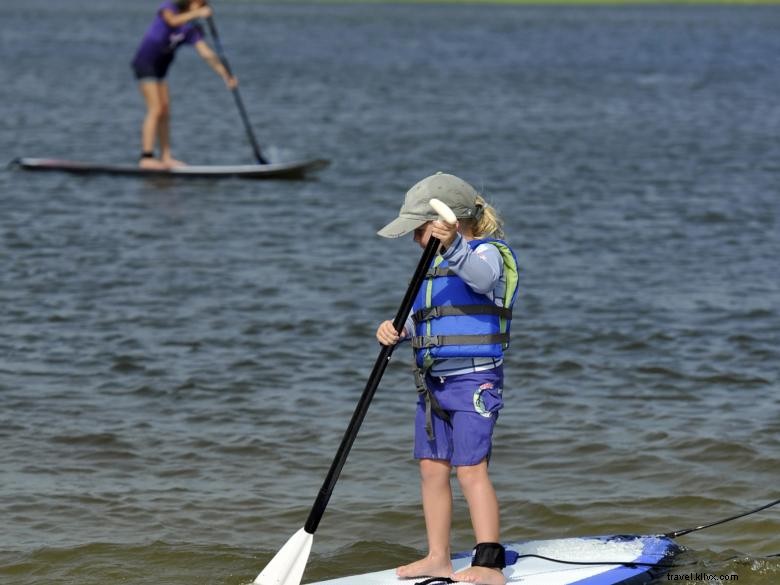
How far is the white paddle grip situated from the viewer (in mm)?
4949

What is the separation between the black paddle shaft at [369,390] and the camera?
5.14 m

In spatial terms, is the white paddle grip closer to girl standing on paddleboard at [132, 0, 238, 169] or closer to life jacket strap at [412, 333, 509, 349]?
life jacket strap at [412, 333, 509, 349]

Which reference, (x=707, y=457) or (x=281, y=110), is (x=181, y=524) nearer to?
(x=707, y=457)

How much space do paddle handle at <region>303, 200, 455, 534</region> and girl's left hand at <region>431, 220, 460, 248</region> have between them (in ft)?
0.12

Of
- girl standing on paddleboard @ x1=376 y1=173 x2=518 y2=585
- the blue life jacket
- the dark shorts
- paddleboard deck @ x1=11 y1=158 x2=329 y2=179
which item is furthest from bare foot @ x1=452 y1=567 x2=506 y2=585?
paddleboard deck @ x1=11 y1=158 x2=329 y2=179

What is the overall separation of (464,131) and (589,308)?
13.3 m

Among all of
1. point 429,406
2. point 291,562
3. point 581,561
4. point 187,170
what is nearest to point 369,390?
point 429,406

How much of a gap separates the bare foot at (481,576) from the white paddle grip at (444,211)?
4.26 ft

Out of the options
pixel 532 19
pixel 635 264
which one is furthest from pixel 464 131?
pixel 532 19

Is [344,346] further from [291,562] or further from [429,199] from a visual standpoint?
[429,199]

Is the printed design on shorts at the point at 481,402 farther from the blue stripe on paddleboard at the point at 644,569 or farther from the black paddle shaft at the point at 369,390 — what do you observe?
the blue stripe on paddleboard at the point at 644,569

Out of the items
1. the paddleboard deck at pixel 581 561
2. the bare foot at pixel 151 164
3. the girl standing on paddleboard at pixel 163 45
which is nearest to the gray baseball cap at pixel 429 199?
the paddleboard deck at pixel 581 561

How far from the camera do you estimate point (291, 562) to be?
546cm

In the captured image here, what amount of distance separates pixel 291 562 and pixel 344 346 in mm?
4205
